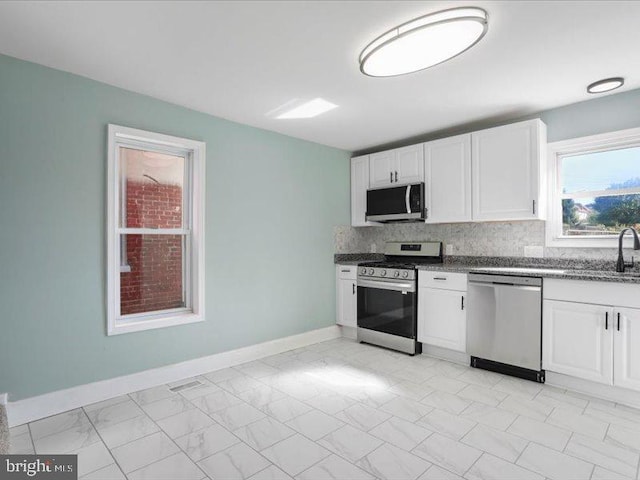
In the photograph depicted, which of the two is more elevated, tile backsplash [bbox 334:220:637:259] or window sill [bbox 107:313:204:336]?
tile backsplash [bbox 334:220:637:259]

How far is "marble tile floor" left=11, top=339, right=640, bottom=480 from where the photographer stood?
1848mm

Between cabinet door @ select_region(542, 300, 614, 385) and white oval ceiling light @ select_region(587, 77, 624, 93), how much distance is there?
1668 millimetres

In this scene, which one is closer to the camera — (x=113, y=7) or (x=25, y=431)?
(x=113, y=7)

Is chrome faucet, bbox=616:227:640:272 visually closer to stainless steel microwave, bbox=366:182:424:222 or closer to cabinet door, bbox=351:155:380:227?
stainless steel microwave, bbox=366:182:424:222

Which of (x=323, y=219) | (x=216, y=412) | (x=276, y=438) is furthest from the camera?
(x=323, y=219)

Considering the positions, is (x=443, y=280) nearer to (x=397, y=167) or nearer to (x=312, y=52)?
(x=397, y=167)

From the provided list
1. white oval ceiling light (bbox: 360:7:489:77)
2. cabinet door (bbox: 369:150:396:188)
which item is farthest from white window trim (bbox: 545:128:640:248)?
white oval ceiling light (bbox: 360:7:489:77)

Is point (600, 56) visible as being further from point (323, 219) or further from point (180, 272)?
point (180, 272)

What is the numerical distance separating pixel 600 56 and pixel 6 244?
403cm

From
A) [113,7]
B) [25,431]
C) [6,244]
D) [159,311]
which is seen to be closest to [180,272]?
[159,311]

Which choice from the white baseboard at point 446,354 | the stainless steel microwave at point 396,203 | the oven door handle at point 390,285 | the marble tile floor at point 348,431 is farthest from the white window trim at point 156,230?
the white baseboard at point 446,354

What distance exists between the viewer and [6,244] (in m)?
2.30

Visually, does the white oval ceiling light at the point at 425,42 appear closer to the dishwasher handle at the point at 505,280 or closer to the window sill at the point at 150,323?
the dishwasher handle at the point at 505,280

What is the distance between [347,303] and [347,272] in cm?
38
